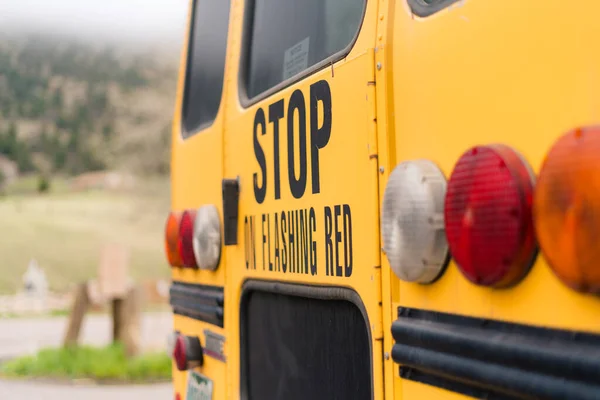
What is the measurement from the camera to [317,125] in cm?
174

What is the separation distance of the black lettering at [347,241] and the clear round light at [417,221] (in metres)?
0.27

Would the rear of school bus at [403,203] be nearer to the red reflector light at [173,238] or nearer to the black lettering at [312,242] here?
the black lettering at [312,242]

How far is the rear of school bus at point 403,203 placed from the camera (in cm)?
98

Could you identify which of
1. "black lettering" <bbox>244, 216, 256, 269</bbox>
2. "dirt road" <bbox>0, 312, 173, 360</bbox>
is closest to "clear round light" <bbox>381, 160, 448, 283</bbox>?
"black lettering" <bbox>244, 216, 256, 269</bbox>

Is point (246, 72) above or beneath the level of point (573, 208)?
above

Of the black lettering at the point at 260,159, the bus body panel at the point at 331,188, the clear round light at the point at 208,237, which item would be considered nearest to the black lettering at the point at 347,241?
the bus body panel at the point at 331,188

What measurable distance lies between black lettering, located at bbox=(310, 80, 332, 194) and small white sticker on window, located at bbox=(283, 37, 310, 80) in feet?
0.72

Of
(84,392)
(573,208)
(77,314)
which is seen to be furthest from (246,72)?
(77,314)

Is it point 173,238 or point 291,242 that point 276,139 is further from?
point 173,238

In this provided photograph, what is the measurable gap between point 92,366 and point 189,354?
6476 millimetres

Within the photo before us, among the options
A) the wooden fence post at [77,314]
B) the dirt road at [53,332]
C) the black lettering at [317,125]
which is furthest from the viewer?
the dirt road at [53,332]

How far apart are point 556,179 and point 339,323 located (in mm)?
860

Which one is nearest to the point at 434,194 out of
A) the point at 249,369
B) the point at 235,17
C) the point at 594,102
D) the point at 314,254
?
the point at 594,102

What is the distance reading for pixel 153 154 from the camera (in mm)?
63812
